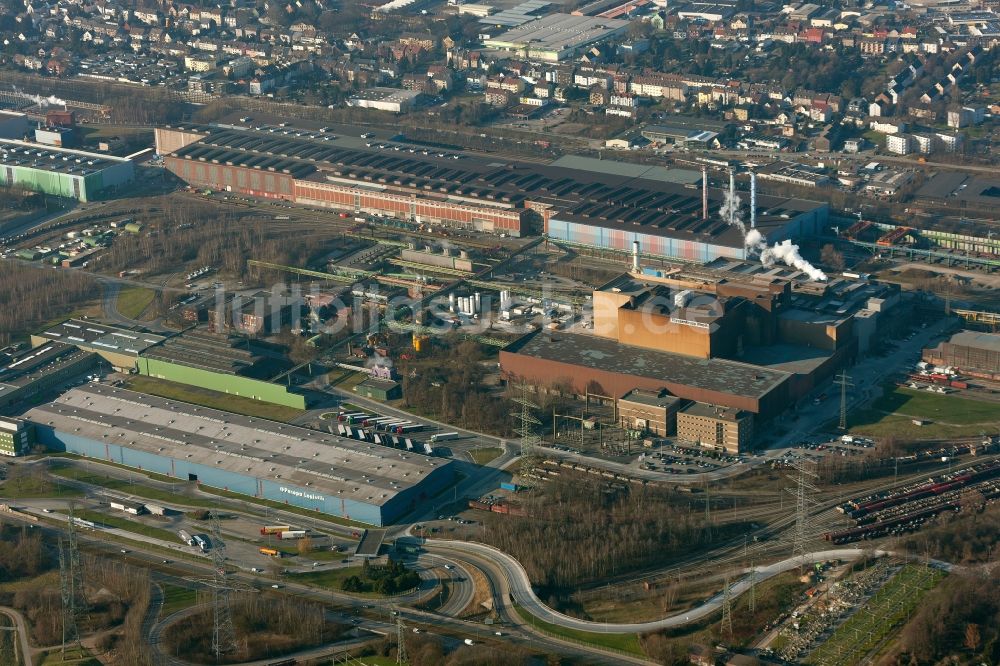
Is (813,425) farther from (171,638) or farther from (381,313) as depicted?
(171,638)

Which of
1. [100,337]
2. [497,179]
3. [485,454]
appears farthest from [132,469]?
[497,179]

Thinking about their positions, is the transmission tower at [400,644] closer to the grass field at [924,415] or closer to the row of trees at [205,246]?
the grass field at [924,415]

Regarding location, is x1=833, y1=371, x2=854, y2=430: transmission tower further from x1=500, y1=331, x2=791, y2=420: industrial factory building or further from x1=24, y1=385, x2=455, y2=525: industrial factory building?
x1=24, y1=385, x2=455, y2=525: industrial factory building

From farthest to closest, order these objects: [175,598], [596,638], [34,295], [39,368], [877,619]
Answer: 1. [34,295]
2. [39,368]
3. [175,598]
4. [877,619]
5. [596,638]

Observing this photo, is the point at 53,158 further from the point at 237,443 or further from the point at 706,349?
A: the point at 706,349

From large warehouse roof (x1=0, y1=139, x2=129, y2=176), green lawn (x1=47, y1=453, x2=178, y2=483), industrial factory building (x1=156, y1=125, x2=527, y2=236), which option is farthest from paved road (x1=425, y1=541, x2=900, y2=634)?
large warehouse roof (x1=0, y1=139, x2=129, y2=176)
